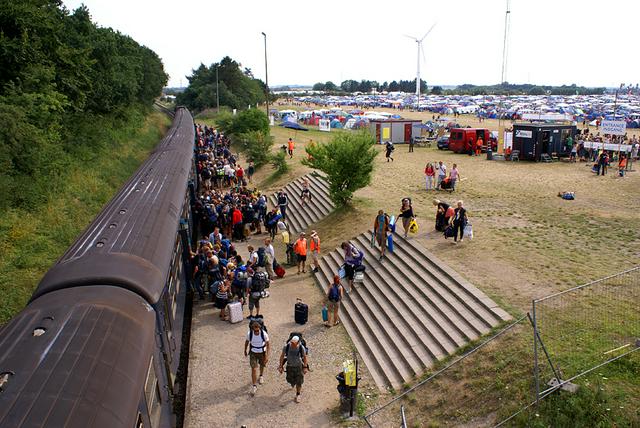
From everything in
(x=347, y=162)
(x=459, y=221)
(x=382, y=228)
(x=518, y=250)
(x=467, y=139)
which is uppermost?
(x=347, y=162)

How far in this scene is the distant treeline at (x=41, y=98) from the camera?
17266mm

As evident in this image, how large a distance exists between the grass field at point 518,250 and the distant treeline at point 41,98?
10.7 m

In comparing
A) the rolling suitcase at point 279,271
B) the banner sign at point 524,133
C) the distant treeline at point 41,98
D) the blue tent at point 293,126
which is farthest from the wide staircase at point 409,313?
the blue tent at point 293,126

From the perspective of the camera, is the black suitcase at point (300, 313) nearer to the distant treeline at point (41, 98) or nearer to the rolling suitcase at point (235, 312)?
the rolling suitcase at point (235, 312)

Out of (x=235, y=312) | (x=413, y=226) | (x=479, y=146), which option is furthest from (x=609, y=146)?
(x=235, y=312)

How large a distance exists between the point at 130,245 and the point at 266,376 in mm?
4347

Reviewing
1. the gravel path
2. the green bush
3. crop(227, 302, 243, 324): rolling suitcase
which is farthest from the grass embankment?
the green bush

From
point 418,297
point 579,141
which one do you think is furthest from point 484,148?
point 418,297

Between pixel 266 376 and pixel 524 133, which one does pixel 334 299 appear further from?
pixel 524 133

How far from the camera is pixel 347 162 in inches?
807

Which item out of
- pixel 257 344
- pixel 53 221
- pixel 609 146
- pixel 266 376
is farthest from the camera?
pixel 609 146

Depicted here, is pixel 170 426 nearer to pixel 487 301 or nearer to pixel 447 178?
pixel 487 301

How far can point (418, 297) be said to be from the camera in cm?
1290

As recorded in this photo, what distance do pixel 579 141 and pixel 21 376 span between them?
35.4m
